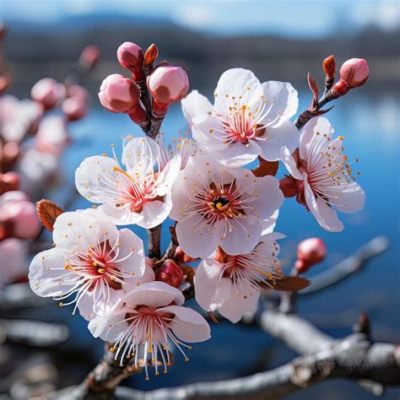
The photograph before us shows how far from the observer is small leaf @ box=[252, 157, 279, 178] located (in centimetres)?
45

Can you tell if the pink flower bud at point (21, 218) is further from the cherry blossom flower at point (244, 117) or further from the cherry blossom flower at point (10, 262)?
the cherry blossom flower at point (244, 117)

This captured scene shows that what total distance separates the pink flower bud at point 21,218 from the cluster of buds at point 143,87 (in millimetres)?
239

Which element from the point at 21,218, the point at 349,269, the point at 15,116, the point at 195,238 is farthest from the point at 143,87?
the point at 349,269

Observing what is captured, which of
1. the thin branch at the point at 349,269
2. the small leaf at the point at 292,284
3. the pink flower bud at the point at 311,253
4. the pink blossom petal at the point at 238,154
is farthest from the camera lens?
the thin branch at the point at 349,269

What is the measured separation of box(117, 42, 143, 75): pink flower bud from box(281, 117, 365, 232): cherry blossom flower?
0.45ft

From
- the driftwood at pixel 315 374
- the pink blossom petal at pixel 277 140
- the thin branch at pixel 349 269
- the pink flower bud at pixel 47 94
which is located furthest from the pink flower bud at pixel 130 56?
the thin branch at pixel 349 269

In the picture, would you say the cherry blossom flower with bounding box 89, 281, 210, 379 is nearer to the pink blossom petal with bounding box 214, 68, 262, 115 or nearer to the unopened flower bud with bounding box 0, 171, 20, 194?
the pink blossom petal with bounding box 214, 68, 262, 115

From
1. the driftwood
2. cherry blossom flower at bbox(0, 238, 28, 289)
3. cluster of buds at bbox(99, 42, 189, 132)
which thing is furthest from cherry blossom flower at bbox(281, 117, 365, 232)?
cherry blossom flower at bbox(0, 238, 28, 289)

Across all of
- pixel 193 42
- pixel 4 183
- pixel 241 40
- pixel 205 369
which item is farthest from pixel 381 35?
pixel 4 183

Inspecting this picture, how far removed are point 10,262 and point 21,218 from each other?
6.0 inches

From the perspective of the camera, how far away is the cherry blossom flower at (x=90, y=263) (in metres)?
0.44

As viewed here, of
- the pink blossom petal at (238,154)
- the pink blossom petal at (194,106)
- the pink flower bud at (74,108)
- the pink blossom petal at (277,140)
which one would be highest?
the pink flower bud at (74,108)

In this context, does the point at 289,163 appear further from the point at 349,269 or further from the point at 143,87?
the point at 349,269

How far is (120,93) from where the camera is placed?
440 millimetres
